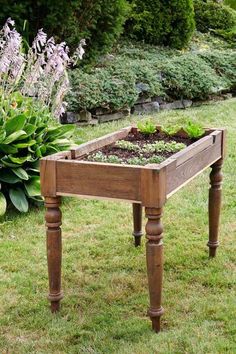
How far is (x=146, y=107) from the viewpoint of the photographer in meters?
8.24

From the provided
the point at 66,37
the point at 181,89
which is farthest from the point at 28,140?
the point at 181,89

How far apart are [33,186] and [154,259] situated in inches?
79.7

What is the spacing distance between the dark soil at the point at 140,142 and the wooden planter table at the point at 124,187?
0.57 ft

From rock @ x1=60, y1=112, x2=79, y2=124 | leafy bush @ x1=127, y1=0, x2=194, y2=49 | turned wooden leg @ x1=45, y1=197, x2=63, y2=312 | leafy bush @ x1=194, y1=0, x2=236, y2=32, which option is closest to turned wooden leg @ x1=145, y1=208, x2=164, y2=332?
turned wooden leg @ x1=45, y1=197, x2=63, y2=312

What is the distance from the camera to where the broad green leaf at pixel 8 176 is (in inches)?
179

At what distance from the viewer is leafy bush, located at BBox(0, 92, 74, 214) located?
4523 millimetres

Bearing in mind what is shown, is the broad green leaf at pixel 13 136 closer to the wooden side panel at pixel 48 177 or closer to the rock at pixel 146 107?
the wooden side panel at pixel 48 177

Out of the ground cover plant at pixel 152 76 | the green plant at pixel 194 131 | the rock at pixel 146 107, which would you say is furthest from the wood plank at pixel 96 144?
the rock at pixel 146 107

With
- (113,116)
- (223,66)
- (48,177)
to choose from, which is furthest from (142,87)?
(48,177)

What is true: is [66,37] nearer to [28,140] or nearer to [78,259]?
[28,140]

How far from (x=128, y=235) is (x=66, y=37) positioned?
3.83m

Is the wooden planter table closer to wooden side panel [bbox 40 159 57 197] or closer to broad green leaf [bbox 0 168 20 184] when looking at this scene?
wooden side panel [bbox 40 159 57 197]

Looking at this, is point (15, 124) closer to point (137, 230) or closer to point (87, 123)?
point (137, 230)

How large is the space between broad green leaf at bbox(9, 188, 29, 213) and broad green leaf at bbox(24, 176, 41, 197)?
72mm
